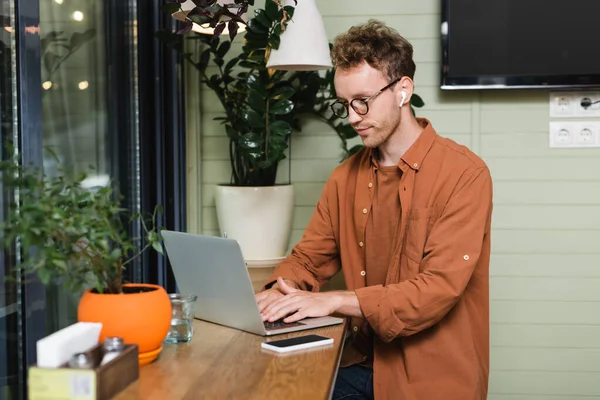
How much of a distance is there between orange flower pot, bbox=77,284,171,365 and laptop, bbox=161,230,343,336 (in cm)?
22

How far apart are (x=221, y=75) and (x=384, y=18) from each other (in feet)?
2.27

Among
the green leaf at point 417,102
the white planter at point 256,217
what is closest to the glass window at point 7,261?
the white planter at point 256,217

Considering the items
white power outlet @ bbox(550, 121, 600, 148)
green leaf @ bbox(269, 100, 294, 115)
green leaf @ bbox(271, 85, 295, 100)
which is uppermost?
green leaf @ bbox(271, 85, 295, 100)

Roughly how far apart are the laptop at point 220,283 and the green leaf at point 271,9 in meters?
1.00

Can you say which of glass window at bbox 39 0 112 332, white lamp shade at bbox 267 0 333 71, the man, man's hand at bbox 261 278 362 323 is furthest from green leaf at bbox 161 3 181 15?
man's hand at bbox 261 278 362 323

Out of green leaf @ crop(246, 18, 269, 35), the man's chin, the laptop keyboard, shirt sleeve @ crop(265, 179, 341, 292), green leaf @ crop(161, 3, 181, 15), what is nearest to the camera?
the laptop keyboard

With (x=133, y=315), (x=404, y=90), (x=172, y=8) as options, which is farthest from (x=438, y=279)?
(x=172, y=8)

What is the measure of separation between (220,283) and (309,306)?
9.1 inches

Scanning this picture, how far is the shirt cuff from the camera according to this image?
6.28 ft

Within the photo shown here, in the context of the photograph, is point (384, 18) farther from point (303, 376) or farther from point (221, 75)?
point (303, 376)

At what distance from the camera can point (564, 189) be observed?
3119mm

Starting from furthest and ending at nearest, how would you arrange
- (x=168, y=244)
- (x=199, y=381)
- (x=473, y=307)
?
(x=473, y=307) → (x=168, y=244) → (x=199, y=381)

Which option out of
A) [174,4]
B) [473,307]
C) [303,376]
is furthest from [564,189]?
[303,376]

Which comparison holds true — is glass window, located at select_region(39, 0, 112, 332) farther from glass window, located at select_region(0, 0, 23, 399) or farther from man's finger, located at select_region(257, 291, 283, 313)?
man's finger, located at select_region(257, 291, 283, 313)
